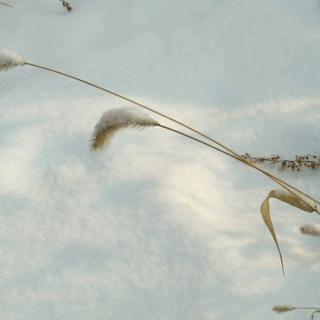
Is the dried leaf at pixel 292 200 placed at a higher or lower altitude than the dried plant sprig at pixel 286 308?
higher

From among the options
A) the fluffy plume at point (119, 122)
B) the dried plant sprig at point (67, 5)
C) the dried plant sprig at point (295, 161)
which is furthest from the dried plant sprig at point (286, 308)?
the dried plant sprig at point (67, 5)

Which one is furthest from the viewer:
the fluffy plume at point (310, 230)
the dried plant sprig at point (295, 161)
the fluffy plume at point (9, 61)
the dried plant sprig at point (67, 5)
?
the dried plant sprig at point (67, 5)

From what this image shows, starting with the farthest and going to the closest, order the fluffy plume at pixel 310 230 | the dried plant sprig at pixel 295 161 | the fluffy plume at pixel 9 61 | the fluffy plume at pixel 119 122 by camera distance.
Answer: the dried plant sprig at pixel 295 161 → the fluffy plume at pixel 310 230 → the fluffy plume at pixel 9 61 → the fluffy plume at pixel 119 122

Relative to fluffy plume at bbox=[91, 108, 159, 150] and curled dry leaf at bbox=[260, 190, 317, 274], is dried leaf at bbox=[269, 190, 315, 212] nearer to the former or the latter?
curled dry leaf at bbox=[260, 190, 317, 274]

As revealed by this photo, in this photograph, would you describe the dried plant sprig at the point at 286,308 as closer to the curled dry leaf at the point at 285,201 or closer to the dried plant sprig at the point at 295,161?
the curled dry leaf at the point at 285,201

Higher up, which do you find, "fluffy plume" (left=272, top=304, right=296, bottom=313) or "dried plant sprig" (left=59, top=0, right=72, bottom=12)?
"dried plant sprig" (left=59, top=0, right=72, bottom=12)

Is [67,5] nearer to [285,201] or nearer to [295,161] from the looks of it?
[295,161]

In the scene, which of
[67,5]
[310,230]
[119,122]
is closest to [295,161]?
[310,230]

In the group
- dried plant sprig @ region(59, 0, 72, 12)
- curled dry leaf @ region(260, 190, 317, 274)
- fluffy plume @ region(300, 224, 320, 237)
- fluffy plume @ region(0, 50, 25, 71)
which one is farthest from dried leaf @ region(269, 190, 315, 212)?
dried plant sprig @ region(59, 0, 72, 12)
